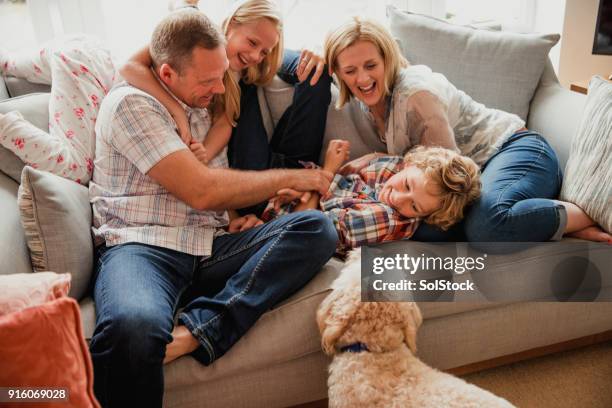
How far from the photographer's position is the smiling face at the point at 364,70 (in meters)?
1.87

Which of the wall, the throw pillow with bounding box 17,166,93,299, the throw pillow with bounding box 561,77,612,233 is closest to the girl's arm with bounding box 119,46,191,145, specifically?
the throw pillow with bounding box 17,166,93,299

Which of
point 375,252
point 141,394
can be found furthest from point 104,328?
point 375,252

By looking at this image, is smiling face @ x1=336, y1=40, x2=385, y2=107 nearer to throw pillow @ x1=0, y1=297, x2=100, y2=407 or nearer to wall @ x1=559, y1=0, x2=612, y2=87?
throw pillow @ x1=0, y1=297, x2=100, y2=407

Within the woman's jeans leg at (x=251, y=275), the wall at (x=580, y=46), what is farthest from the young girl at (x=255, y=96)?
the wall at (x=580, y=46)

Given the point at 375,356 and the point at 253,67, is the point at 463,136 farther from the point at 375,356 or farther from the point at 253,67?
the point at 375,356

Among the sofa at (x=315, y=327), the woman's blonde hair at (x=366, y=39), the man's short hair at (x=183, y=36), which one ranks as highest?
the man's short hair at (x=183, y=36)

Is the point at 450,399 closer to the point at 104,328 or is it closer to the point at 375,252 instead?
the point at 375,252

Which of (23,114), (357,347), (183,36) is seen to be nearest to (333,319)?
(357,347)

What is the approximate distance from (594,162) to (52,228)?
164 centimetres

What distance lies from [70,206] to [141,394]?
0.57 meters

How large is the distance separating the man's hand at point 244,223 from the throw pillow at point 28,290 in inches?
27.8

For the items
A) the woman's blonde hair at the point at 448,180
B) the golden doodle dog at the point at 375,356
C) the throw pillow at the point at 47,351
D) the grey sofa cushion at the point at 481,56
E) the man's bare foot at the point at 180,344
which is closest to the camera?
the throw pillow at the point at 47,351

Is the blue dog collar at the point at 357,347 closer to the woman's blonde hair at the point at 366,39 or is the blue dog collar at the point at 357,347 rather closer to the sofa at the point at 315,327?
the sofa at the point at 315,327

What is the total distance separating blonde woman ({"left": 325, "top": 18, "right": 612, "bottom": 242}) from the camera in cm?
173
